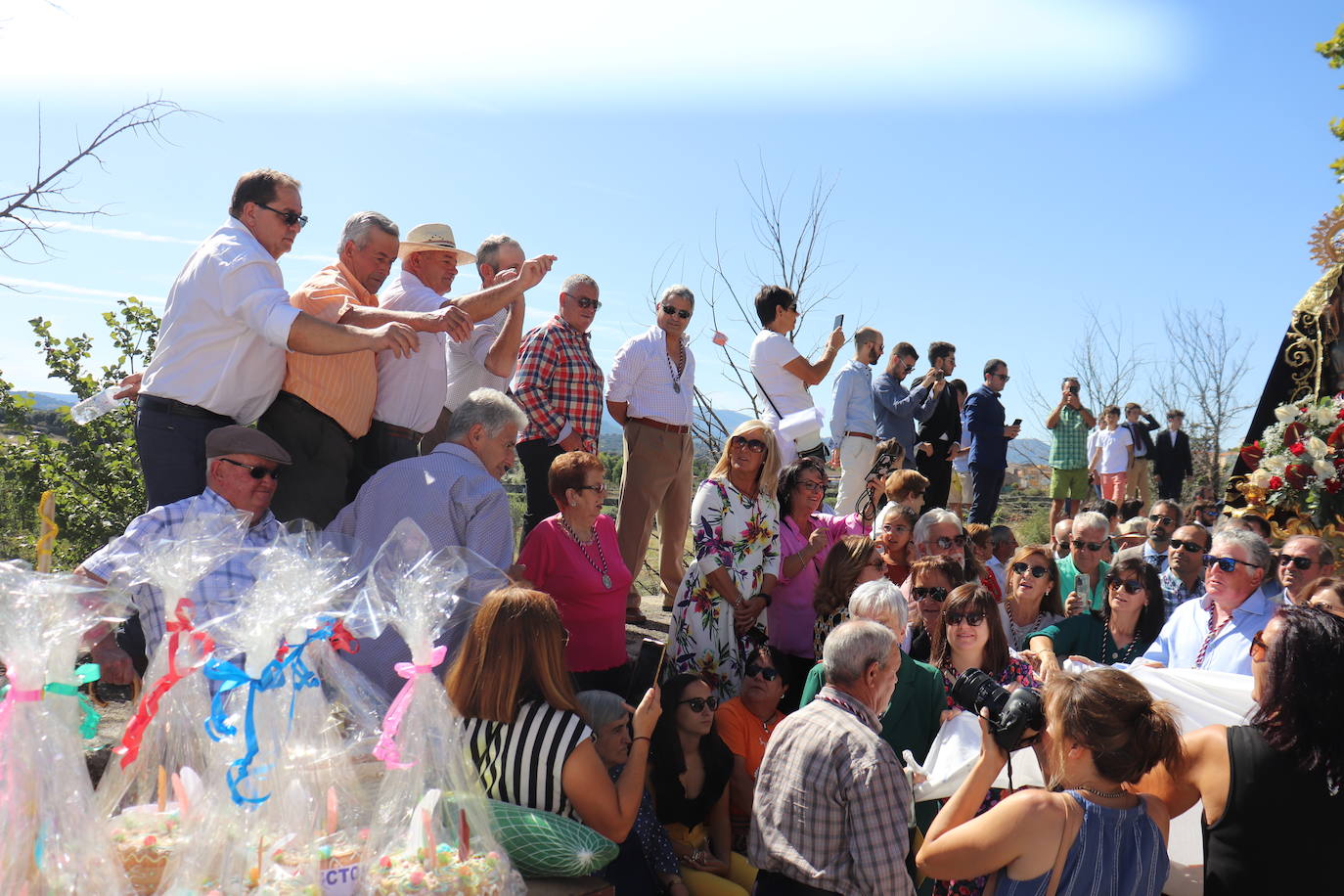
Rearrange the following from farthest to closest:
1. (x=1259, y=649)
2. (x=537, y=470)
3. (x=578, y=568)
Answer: (x=537, y=470) → (x=578, y=568) → (x=1259, y=649)

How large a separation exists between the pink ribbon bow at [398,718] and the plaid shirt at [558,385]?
3005 millimetres

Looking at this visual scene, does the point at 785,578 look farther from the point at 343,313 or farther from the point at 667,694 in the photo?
the point at 343,313

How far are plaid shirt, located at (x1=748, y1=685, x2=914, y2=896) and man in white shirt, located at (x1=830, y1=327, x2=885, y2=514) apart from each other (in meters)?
5.08

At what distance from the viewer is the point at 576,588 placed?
4719 mm

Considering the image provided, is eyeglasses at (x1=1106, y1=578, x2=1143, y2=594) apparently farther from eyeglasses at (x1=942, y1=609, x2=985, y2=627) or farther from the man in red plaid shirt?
the man in red plaid shirt

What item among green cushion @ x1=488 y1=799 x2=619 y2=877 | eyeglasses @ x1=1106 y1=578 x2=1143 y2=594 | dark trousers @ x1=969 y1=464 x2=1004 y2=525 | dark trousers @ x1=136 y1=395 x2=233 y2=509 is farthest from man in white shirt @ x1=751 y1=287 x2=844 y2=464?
green cushion @ x1=488 y1=799 x2=619 y2=877

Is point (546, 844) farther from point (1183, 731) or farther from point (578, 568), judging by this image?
point (1183, 731)

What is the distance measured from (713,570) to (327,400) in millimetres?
2035

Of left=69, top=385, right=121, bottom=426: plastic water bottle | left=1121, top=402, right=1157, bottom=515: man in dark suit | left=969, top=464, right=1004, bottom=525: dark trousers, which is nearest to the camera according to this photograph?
left=69, top=385, right=121, bottom=426: plastic water bottle

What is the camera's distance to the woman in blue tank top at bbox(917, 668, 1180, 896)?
8.76ft

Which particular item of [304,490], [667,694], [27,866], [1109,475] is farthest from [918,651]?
[1109,475]

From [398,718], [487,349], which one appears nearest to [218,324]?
[487,349]

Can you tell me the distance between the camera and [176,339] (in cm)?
398

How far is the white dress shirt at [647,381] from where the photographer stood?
6523 mm
